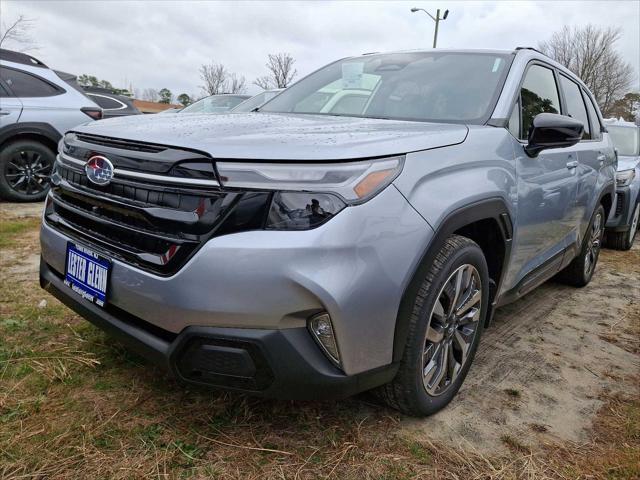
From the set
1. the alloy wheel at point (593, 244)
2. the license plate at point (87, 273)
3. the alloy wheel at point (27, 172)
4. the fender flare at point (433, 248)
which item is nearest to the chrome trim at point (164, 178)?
the license plate at point (87, 273)

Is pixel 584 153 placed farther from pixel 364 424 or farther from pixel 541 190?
pixel 364 424

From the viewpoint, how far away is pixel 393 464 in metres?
1.78

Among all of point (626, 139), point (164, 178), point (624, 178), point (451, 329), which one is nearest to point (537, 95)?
point (451, 329)

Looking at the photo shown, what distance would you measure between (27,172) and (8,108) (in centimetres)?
74

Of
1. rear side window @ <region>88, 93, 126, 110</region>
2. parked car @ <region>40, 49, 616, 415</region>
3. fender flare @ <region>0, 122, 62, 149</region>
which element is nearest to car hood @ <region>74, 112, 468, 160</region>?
A: parked car @ <region>40, 49, 616, 415</region>

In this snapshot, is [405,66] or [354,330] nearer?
[354,330]

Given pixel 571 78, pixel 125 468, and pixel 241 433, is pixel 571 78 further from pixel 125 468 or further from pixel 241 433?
pixel 125 468

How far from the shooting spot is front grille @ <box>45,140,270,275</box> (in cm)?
154

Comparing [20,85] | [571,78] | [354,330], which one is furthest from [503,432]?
[20,85]

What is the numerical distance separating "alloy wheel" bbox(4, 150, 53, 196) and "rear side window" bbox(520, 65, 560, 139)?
5.46 m

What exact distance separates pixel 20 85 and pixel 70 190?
5009mm

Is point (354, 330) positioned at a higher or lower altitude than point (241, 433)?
higher

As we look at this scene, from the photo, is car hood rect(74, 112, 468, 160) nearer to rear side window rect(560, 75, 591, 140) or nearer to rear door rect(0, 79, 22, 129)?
rear side window rect(560, 75, 591, 140)

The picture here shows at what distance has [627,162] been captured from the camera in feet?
20.3
